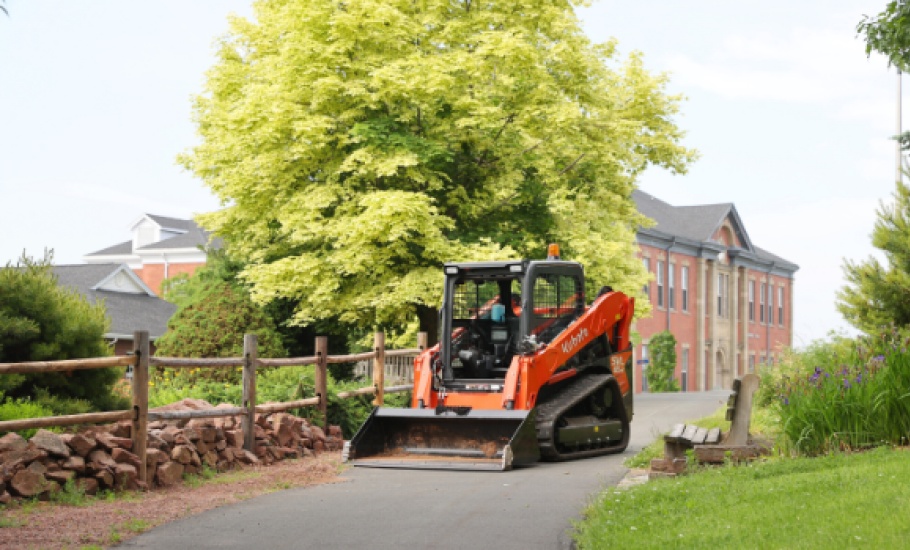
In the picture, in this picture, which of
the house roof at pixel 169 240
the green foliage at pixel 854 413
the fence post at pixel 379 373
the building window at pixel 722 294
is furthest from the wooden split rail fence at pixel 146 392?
the building window at pixel 722 294

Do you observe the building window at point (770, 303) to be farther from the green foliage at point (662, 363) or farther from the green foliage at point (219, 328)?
the green foliage at point (219, 328)

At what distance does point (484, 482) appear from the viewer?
12703 millimetres

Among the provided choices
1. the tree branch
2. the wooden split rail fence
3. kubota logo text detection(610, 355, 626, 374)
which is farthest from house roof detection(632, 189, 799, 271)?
the wooden split rail fence

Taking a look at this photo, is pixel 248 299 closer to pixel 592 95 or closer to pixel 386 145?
pixel 386 145

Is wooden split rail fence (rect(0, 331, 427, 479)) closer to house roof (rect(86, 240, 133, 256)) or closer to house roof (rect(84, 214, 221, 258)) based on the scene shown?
house roof (rect(84, 214, 221, 258))

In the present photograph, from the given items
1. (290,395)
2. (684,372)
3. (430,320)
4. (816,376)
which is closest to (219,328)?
(430,320)

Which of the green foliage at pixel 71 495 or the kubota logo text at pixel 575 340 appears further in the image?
the kubota logo text at pixel 575 340

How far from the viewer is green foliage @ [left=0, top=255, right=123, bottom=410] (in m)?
13.7

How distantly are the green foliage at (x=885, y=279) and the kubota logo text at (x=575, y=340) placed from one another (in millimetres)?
9383

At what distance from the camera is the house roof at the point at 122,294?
142ft

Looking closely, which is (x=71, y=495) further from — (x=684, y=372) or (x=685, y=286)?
(x=684, y=372)

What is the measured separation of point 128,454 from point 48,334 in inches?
105

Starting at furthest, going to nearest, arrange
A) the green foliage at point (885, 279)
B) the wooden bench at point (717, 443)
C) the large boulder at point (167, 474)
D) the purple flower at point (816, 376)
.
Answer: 1. the green foliage at point (885, 279)
2. the purple flower at point (816, 376)
3. the large boulder at point (167, 474)
4. the wooden bench at point (717, 443)

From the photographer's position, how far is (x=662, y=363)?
51062mm
